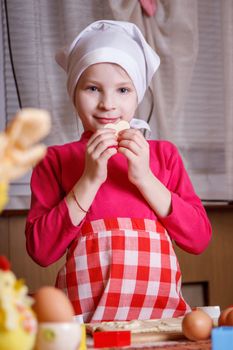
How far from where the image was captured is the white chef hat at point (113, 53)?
3.65 feet

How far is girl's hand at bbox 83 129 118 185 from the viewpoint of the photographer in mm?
1016

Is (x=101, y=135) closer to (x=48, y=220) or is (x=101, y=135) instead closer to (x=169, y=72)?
(x=48, y=220)

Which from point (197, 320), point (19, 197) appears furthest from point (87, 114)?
point (19, 197)

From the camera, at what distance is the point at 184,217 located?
3.58ft

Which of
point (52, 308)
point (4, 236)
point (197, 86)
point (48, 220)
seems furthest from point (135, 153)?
point (197, 86)

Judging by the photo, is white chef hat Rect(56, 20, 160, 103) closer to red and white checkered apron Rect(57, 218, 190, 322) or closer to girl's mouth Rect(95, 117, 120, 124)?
girl's mouth Rect(95, 117, 120, 124)

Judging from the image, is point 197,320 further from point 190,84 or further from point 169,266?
point 190,84

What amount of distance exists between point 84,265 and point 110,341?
0.34 metres

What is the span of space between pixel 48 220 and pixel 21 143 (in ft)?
2.07

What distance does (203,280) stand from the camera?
1893 millimetres

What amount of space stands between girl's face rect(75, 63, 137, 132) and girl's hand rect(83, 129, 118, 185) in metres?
0.08

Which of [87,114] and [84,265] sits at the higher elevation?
[87,114]

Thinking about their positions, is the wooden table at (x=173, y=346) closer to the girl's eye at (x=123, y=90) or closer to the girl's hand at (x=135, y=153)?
the girl's hand at (x=135, y=153)

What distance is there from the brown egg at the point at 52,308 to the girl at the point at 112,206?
0.52 m
